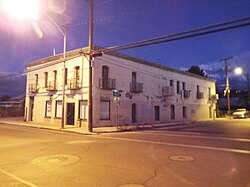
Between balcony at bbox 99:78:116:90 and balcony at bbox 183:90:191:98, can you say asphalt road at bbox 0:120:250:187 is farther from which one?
balcony at bbox 183:90:191:98

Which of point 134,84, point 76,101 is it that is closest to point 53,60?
point 76,101

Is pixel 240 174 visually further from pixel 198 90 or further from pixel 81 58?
pixel 198 90

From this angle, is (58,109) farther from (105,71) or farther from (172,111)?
(172,111)

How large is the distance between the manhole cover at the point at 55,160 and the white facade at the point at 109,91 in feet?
42.3

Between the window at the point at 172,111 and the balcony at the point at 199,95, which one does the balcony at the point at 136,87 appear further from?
the balcony at the point at 199,95

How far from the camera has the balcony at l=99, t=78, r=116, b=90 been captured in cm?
2378

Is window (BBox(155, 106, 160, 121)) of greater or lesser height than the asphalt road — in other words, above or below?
above

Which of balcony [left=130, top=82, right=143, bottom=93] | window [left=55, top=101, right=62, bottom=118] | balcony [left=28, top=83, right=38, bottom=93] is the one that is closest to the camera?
window [left=55, top=101, right=62, bottom=118]

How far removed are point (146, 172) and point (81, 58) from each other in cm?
1953

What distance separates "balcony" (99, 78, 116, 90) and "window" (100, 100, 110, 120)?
1626 millimetres

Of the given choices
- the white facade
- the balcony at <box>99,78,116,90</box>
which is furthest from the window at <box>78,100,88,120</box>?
the balcony at <box>99,78,116,90</box>

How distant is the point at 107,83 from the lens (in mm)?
24266

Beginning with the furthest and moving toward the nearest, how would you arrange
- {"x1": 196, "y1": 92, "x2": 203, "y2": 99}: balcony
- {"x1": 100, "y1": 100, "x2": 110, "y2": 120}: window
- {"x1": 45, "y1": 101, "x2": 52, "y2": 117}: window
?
{"x1": 196, "y1": 92, "x2": 203, "y2": 99}: balcony < {"x1": 45, "y1": 101, "x2": 52, "y2": 117}: window < {"x1": 100, "y1": 100, "x2": 110, "y2": 120}: window

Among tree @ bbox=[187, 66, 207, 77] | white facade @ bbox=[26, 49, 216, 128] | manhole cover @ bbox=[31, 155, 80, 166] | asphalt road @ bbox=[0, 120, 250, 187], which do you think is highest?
tree @ bbox=[187, 66, 207, 77]
